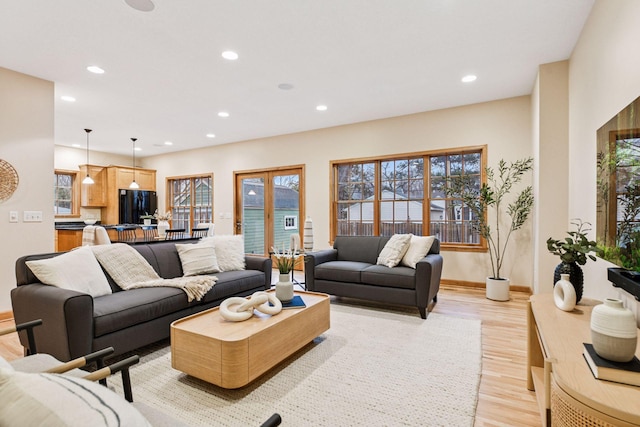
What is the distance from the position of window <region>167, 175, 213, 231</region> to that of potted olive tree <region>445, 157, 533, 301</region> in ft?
18.2

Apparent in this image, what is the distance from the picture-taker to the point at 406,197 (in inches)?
213

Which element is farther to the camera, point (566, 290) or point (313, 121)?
point (313, 121)

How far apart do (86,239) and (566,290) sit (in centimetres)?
507

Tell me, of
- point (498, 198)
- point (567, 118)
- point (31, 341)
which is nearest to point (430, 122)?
point (498, 198)

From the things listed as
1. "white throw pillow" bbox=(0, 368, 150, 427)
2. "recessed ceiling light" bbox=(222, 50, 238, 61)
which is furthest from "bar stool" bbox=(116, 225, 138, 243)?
"white throw pillow" bbox=(0, 368, 150, 427)

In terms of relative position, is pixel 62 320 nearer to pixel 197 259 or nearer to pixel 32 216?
pixel 197 259

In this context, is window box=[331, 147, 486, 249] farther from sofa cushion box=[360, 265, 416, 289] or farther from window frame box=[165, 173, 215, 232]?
window frame box=[165, 173, 215, 232]

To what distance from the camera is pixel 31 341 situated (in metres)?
1.68

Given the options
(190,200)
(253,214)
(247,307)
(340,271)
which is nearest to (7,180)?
(247,307)

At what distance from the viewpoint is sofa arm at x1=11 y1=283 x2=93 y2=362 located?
6.79 feet

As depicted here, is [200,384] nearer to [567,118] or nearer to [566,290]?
[566,290]

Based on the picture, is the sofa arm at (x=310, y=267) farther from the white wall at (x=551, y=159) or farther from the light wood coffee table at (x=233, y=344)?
the white wall at (x=551, y=159)

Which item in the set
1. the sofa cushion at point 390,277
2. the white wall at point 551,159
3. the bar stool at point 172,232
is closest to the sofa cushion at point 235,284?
the sofa cushion at point 390,277

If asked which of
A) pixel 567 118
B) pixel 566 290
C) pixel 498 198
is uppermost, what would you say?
pixel 567 118
